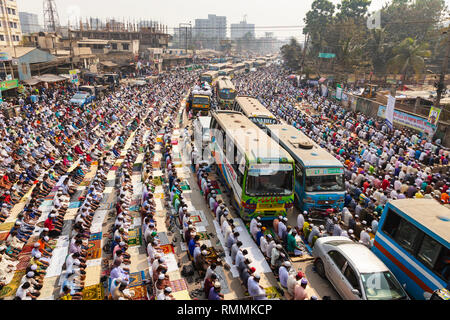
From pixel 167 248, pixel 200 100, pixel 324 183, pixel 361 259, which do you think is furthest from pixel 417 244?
pixel 200 100

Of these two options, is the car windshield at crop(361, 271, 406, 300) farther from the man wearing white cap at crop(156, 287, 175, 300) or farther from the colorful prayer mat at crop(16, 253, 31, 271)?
the colorful prayer mat at crop(16, 253, 31, 271)

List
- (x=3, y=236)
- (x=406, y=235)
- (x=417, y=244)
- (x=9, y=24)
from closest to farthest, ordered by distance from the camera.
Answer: (x=417, y=244)
(x=406, y=235)
(x=3, y=236)
(x=9, y=24)

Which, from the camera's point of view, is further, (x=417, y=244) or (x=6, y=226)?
(x=6, y=226)

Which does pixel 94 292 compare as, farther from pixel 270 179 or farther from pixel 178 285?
pixel 270 179

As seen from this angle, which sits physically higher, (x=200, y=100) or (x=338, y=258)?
(x=200, y=100)

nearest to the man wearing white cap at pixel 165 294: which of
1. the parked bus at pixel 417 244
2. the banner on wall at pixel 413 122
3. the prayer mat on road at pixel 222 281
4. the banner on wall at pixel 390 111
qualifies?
the prayer mat on road at pixel 222 281

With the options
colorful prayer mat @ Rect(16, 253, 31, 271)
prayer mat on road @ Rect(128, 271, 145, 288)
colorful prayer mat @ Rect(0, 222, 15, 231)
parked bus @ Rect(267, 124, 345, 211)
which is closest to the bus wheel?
parked bus @ Rect(267, 124, 345, 211)
